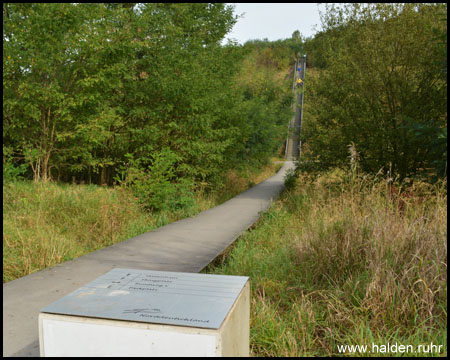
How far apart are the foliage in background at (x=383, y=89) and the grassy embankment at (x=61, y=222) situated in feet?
13.4

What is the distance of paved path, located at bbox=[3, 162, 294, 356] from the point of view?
3045 millimetres

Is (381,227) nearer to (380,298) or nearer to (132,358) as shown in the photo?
(380,298)

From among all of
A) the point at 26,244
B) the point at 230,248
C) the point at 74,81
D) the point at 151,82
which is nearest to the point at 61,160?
the point at 74,81

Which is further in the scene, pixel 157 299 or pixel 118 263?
pixel 118 263

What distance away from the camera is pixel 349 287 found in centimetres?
357

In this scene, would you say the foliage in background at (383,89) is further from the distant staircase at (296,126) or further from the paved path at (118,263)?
the paved path at (118,263)

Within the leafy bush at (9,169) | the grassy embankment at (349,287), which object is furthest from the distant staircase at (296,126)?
the leafy bush at (9,169)

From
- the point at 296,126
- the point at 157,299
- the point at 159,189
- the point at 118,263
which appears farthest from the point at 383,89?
the point at 157,299

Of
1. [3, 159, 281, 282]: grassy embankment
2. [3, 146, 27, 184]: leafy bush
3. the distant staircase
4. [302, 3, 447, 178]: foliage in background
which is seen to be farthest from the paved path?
the distant staircase

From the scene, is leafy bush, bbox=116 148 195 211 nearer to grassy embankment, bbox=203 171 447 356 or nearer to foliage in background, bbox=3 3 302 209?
foliage in background, bbox=3 3 302 209

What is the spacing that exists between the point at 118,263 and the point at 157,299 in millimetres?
2788

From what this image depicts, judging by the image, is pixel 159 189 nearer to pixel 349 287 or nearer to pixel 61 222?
pixel 61 222

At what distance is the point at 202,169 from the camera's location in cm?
1152

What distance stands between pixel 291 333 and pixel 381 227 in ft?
5.50
